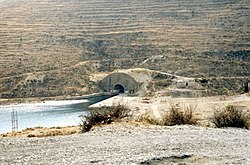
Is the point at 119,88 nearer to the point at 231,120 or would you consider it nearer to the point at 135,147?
the point at 231,120

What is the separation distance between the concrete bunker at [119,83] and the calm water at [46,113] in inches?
191

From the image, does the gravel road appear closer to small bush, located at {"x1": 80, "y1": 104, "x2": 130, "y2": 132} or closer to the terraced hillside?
small bush, located at {"x1": 80, "y1": 104, "x2": 130, "y2": 132}

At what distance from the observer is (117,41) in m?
96.1

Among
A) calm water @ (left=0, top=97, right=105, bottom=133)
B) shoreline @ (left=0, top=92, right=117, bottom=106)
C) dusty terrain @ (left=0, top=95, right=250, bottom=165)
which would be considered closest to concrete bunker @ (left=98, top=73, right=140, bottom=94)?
shoreline @ (left=0, top=92, right=117, bottom=106)

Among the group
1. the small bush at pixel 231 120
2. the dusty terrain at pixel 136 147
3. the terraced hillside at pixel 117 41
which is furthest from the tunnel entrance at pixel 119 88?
the dusty terrain at pixel 136 147

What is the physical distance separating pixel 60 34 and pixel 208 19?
30.2 m

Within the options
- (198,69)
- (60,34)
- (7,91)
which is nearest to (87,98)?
(7,91)

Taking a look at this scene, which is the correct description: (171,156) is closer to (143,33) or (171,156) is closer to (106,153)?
(106,153)

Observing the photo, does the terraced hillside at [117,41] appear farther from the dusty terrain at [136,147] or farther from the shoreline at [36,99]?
the dusty terrain at [136,147]

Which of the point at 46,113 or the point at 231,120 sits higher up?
the point at 231,120

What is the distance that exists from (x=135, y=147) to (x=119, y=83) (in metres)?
67.0

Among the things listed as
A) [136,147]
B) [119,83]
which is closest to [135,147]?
[136,147]

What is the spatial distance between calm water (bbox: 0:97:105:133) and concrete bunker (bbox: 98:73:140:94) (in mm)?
4850

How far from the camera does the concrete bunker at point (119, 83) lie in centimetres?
7925
